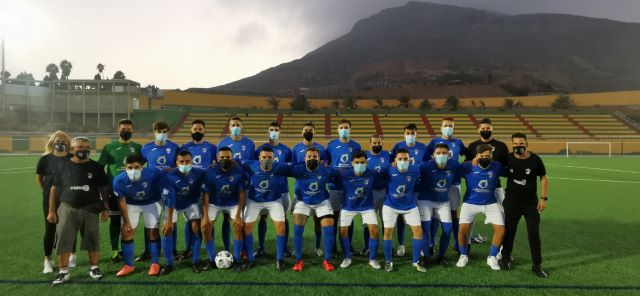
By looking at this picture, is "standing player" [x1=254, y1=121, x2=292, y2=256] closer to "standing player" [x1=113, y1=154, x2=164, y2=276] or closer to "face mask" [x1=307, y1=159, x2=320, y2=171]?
"face mask" [x1=307, y1=159, x2=320, y2=171]

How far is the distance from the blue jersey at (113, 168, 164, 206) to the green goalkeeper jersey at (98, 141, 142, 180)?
2.22 feet

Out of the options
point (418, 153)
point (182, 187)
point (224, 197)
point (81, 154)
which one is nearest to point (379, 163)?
point (418, 153)


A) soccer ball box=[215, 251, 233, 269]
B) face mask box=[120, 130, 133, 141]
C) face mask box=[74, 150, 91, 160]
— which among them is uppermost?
face mask box=[120, 130, 133, 141]

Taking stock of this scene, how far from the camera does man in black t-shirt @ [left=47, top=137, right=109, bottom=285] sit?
207 inches

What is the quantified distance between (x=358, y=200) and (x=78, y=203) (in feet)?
13.2

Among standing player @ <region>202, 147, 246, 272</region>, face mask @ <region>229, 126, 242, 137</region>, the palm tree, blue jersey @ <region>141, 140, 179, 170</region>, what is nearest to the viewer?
standing player @ <region>202, 147, 246, 272</region>

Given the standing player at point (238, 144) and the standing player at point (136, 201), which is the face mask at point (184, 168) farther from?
Answer: the standing player at point (238, 144)

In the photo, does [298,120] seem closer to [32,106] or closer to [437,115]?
[437,115]

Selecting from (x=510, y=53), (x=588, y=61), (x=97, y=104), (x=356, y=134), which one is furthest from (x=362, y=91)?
(x=588, y=61)

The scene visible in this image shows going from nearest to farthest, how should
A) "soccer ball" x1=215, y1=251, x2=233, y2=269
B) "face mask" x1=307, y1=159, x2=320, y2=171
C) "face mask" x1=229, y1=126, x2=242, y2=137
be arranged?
"soccer ball" x1=215, y1=251, x2=233, y2=269, "face mask" x1=307, y1=159, x2=320, y2=171, "face mask" x1=229, y1=126, x2=242, y2=137

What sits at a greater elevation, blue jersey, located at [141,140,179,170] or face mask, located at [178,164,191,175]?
blue jersey, located at [141,140,179,170]

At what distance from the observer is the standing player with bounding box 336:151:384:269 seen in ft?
19.5

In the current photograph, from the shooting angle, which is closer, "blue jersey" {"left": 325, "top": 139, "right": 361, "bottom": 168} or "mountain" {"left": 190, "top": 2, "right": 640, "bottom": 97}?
"blue jersey" {"left": 325, "top": 139, "right": 361, "bottom": 168}

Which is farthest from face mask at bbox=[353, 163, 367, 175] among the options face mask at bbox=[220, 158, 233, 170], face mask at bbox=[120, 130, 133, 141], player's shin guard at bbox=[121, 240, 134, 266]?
face mask at bbox=[120, 130, 133, 141]
